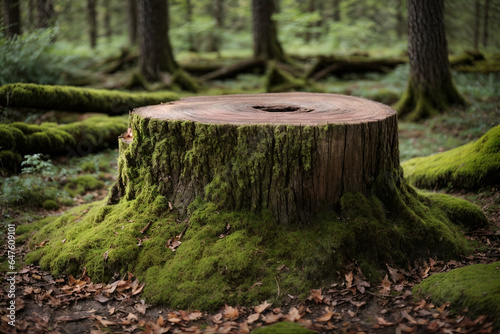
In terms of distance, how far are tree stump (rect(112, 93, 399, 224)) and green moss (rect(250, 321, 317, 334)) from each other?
44.9 inches

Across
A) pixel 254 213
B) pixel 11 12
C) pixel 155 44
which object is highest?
pixel 11 12

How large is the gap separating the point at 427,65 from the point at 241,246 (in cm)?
769

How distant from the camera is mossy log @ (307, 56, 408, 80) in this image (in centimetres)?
1441

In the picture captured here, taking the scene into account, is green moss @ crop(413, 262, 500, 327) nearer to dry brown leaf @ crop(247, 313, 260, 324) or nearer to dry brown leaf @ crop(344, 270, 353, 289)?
dry brown leaf @ crop(344, 270, 353, 289)

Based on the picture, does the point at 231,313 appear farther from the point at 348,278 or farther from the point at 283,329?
the point at 348,278

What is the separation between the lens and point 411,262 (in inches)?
158

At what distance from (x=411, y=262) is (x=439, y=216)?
92 cm

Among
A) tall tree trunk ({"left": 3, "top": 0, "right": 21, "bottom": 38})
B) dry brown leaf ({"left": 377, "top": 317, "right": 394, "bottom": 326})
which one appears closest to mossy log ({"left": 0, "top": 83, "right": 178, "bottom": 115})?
tall tree trunk ({"left": 3, "top": 0, "right": 21, "bottom": 38})

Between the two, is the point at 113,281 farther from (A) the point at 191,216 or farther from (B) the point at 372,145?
(B) the point at 372,145

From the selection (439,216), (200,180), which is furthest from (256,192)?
(439,216)

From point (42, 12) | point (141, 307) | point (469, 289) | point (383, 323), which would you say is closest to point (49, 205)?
point (141, 307)

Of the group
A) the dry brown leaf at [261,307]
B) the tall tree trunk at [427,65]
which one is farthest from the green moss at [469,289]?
the tall tree trunk at [427,65]

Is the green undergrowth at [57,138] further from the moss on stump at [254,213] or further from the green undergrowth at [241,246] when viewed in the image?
the moss on stump at [254,213]

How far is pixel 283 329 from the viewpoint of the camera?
9.61 ft
